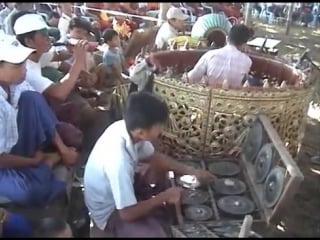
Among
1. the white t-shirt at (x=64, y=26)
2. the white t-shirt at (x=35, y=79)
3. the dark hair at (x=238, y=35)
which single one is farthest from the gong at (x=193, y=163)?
the white t-shirt at (x=64, y=26)

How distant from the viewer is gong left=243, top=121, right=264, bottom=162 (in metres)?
2.95

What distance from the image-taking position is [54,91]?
3.11 m

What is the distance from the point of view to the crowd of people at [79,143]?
7.29 ft

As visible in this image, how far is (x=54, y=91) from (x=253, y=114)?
119cm

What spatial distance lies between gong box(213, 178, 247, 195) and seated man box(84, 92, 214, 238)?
516mm

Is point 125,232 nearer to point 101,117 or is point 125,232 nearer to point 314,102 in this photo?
point 101,117

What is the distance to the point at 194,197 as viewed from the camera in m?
2.74

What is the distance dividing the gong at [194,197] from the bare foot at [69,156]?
0.64 metres

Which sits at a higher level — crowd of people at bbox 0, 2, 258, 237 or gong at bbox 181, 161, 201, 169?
crowd of people at bbox 0, 2, 258, 237

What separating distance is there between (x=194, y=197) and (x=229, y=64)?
1.31 metres

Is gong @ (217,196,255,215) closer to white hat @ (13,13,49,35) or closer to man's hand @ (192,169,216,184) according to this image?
man's hand @ (192,169,216,184)

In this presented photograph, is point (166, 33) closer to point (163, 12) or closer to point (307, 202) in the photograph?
point (163, 12)

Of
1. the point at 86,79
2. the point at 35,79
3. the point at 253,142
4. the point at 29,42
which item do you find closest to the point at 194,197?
the point at 253,142

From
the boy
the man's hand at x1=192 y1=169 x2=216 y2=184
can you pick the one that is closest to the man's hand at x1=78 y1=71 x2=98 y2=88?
the boy
